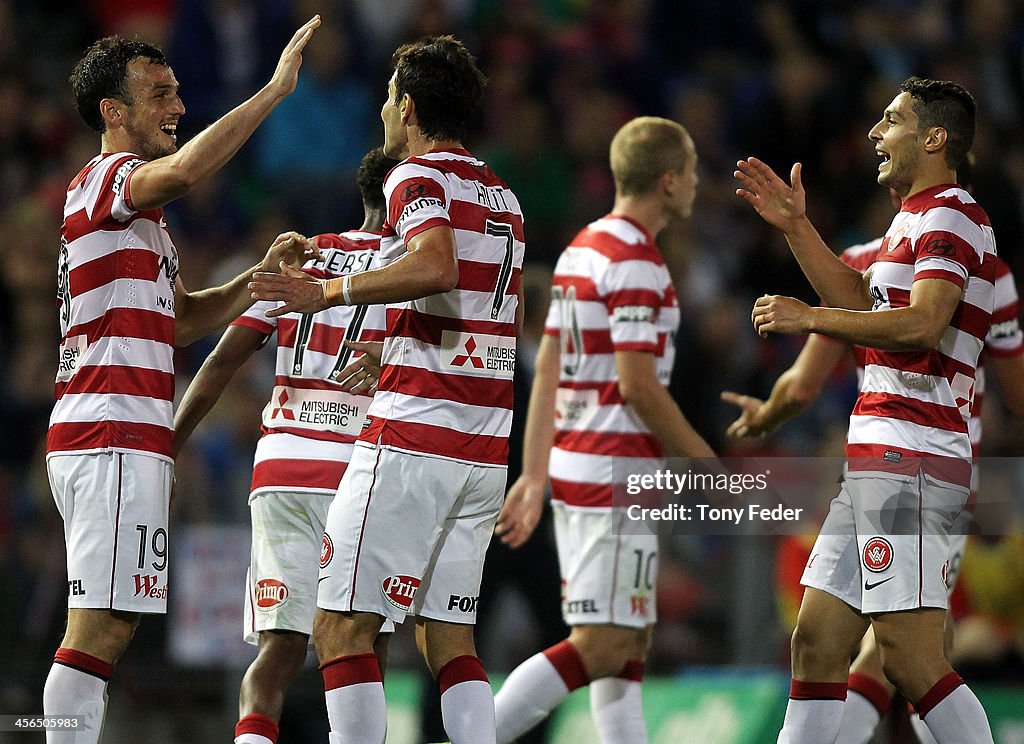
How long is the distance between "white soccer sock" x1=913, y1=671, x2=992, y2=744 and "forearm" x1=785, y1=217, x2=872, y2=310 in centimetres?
139

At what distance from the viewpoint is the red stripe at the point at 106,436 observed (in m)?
4.95

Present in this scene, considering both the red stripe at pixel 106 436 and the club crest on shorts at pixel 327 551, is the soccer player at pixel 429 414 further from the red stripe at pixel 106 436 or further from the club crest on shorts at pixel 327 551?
the red stripe at pixel 106 436

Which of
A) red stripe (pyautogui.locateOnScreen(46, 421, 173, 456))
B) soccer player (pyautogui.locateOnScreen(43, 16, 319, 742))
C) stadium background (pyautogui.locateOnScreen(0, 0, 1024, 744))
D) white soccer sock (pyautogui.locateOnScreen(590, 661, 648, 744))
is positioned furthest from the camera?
stadium background (pyautogui.locateOnScreen(0, 0, 1024, 744))

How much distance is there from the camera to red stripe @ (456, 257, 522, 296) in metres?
4.84

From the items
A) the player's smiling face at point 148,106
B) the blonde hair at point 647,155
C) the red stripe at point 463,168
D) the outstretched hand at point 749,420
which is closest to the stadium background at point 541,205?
the outstretched hand at point 749,420

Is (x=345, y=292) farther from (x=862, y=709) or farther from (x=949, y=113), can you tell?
(x=862, y=709)

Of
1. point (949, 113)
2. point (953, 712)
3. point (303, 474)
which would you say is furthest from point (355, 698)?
point (949, 113)

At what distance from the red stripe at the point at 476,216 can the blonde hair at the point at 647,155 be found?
162cm

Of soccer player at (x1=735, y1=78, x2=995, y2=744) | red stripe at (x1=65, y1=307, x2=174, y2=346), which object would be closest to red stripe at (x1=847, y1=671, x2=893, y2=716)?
soccer player at (x1=735, y1=78, x2=995, y2=744)

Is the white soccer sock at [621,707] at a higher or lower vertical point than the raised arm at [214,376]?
lower

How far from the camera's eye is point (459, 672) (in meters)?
4.80

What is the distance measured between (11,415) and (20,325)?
855mm

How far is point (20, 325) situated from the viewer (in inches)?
378

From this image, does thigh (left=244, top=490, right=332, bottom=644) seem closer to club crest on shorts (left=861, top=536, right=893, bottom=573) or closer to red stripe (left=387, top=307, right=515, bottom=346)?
red stripe (left=387, top=307, right=515, bottom=346)
